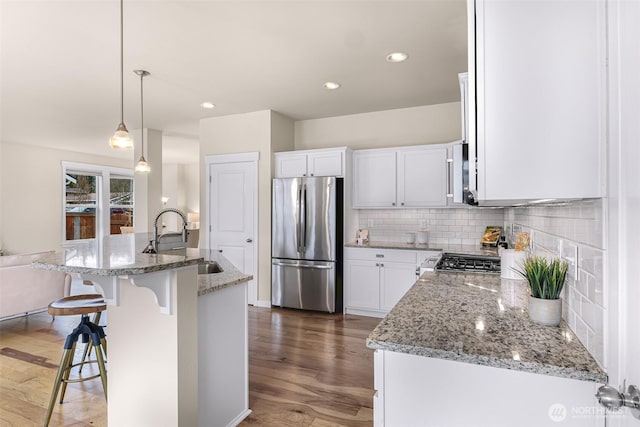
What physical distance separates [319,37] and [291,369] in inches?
106

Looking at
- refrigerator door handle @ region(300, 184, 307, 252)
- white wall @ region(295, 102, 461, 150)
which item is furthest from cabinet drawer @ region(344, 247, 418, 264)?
white wall @ region(295, 102, 461, 150)

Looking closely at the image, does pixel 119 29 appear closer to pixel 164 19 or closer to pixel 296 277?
pixel 164 19

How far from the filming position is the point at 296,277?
448 centimetres

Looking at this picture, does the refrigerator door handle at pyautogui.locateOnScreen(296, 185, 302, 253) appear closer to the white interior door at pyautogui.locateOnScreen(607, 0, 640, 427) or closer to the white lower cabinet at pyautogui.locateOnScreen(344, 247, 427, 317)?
the white lower cabinet at pyautogui.locateOnScreen(344, 247, 427, 317)

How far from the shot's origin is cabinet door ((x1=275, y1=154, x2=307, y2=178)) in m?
4.62

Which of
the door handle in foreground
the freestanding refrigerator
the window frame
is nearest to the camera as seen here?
the door handle in foreground

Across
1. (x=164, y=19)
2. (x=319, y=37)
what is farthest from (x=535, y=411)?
(x=164, y=19)

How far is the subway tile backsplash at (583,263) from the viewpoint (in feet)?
2.95

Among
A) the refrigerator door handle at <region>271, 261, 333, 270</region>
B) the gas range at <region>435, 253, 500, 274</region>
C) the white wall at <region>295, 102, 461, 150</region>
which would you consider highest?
the white wall at <region>295, 102, 461, 150</region>

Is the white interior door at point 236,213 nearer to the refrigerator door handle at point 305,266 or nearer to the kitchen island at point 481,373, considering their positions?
the refrigerator door handle at point 305,266

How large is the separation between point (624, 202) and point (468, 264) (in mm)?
1882

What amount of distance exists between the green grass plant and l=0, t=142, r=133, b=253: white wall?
8.68m

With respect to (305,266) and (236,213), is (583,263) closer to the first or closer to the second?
(305,266)

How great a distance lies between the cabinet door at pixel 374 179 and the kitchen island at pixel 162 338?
113 inches
